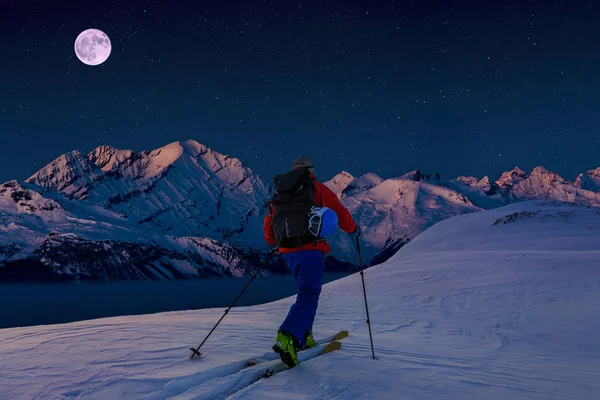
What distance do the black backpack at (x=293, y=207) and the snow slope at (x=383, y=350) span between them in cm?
163

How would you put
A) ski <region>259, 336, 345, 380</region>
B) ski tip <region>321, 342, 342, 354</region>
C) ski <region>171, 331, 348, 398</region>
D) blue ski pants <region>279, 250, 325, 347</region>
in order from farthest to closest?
ski tip <region>321, 342, 342, 354</region>
blue ski pants <region>279, 250, 325, 347</region>
ski <region>259, 336, 345, 380</region>
ski <region>171, 331, 348, 398</region>

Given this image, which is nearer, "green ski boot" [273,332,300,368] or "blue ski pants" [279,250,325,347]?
"green ski boot" [273,332,300,368]

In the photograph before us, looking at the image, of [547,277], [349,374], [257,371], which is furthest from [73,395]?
[547,277]

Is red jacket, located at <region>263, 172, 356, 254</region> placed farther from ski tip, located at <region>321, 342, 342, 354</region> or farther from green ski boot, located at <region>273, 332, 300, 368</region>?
ski tip, located at <region>321, 342, 342, 354</region>

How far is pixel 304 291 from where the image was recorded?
621 cm

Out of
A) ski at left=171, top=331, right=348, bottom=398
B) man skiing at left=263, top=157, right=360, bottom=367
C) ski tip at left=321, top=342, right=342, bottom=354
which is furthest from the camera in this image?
ski tip at left=321, top=342, right=342, bottom=354

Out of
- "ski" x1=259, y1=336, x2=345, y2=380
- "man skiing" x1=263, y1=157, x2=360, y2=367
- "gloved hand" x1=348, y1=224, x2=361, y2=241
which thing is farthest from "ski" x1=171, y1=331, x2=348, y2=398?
"gloved hand" x1=348, y1=224, x2=361, y2=241

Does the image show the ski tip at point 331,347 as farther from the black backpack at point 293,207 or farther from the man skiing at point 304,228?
the black backpack at point 293,207

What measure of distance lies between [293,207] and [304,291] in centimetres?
115

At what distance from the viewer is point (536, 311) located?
10.5 m

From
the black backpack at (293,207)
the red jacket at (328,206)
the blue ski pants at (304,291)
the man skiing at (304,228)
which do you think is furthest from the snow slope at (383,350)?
the black backpack at (293,207)

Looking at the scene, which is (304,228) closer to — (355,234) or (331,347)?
(355,234)

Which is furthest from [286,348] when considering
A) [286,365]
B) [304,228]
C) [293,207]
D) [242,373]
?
[293,207]

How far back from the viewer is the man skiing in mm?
6117
